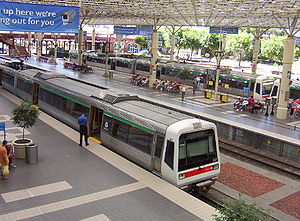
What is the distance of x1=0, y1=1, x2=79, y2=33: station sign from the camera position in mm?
16656

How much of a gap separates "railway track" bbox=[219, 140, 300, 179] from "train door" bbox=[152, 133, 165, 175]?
21.9 feet

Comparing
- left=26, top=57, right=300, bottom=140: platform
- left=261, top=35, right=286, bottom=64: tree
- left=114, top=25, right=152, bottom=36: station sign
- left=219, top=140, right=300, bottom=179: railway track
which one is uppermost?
left=114, top=25, right=152, bottom=36: station sign

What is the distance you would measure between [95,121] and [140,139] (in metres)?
4.38

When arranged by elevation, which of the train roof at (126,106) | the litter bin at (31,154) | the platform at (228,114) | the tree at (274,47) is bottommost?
the platform at (228,114)

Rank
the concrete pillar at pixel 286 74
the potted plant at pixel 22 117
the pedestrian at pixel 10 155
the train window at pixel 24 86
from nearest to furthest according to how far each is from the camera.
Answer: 1. the pedestrian at pixel 10 155
2. the potted plant at pixel 22 117
3. the train window at pixel 24 86
4. the concrete pillar at pixel 286 74

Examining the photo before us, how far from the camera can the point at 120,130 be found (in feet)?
46.4

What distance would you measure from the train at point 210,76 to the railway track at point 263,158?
1339 cm

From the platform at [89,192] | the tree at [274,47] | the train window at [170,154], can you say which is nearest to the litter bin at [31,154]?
the platform at [89,192]

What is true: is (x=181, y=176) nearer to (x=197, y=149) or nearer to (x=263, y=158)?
(x=197, y=149)

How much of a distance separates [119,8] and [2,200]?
30.2 m

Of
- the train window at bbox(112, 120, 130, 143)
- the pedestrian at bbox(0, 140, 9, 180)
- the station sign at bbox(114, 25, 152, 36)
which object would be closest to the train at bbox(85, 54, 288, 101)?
the station sign at bbox(114, 25, 152, 36)

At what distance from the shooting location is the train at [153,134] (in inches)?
449

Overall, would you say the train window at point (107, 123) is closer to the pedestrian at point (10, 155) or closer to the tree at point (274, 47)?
the pedestrian at point (10, 155)

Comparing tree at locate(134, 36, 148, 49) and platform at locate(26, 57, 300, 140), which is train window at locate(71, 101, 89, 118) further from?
tree at locate(134, 36, 148, 49)
